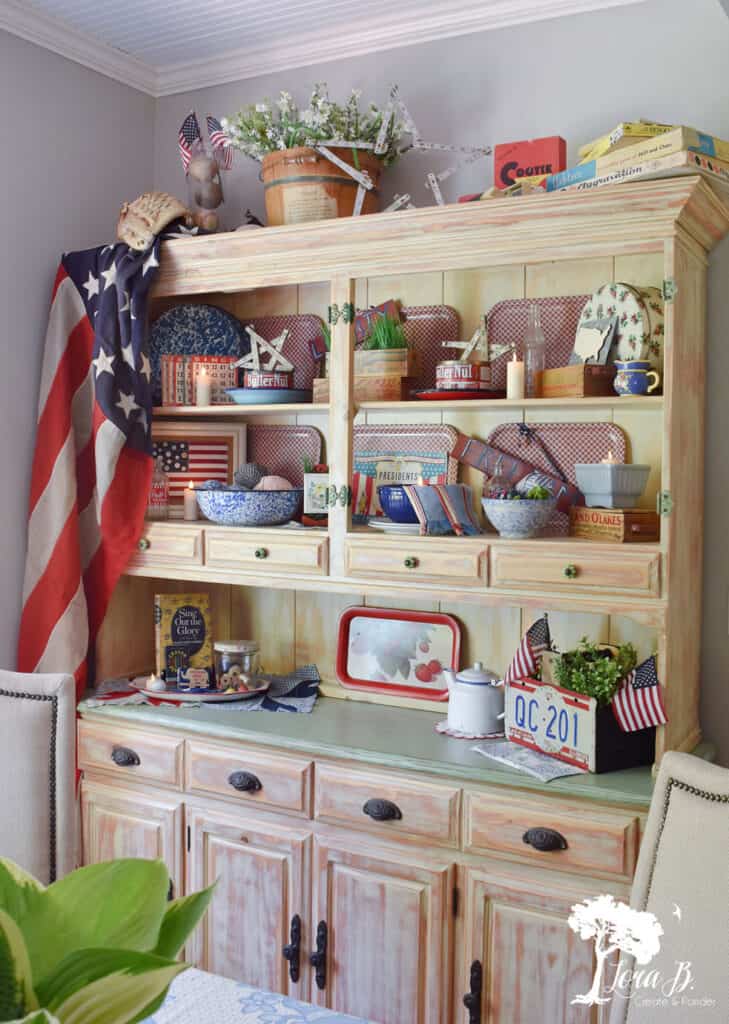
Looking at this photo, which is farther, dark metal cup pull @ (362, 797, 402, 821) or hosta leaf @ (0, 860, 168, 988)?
dark metal cup pull @ (362, 797, 402, 821)

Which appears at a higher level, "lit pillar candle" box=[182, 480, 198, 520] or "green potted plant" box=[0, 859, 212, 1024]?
"lit pillar candle" box=[182, 480, 198, 520]

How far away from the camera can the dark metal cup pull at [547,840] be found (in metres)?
2.05

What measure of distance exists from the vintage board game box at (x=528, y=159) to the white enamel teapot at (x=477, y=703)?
1208 mm

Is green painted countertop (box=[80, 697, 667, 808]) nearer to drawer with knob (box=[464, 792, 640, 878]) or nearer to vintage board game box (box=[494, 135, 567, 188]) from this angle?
drawer with knob (box=[464, 792, 640, 878])

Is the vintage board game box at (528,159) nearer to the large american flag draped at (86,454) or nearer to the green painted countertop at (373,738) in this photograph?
the large american flag draped at (86,454)

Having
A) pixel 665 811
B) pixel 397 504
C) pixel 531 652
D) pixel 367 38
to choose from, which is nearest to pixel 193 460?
pixel 397 504

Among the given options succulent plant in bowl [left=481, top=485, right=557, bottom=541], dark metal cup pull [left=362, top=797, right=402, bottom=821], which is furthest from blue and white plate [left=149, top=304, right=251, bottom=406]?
dark metal cup pull [left=362, top=797, right=402, bottom=821]

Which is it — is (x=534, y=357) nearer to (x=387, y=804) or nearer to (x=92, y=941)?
(x=387, y=804)

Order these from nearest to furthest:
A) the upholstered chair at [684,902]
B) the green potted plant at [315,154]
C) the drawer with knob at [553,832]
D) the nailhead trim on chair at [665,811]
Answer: the upholstered chair at [684,902]
the nailhead trim on chair at [665,811]
the drawer with knob at [553,832]
the green potted plant at [315,154]

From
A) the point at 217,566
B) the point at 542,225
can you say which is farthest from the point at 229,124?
the point at 217,566

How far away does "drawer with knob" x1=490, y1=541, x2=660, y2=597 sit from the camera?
2105 millimetres

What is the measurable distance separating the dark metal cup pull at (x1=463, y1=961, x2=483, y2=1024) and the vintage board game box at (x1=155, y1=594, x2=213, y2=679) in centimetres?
117

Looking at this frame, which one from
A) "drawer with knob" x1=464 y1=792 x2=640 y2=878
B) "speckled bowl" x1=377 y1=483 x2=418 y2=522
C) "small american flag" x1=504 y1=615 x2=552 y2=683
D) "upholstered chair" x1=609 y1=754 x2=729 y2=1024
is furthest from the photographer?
"speckled bowl" x1=377 y1=483 x2=418 y2=522

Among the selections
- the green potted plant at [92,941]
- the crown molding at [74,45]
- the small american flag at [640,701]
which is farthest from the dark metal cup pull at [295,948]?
the crown molding at [74,45]
